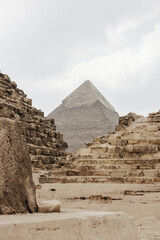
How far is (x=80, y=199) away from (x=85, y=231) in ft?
20.2

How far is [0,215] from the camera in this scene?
2.88m

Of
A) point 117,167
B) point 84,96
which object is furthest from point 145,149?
point 84,96

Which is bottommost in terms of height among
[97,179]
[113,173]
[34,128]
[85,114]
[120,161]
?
[97,179]

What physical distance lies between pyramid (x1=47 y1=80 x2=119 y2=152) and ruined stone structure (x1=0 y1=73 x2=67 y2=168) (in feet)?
71.4

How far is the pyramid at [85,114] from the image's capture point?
48800mm

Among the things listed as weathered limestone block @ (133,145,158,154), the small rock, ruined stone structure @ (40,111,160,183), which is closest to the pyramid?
ruined stone structure @ (40,111,160,183)

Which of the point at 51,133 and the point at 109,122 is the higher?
the point at 109,122

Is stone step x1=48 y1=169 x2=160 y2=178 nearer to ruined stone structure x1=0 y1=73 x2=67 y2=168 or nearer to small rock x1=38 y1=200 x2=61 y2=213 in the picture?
small rock x1=38 y1=200 x2=61 y2=213

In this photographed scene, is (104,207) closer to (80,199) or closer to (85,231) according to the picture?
(80,199)

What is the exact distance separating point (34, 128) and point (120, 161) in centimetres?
1300

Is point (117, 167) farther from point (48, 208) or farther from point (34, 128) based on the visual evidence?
point (34, 128)

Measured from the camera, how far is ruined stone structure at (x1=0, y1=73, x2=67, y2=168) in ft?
69.1

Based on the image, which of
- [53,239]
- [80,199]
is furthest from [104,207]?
[53,239]

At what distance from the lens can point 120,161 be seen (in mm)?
10836
